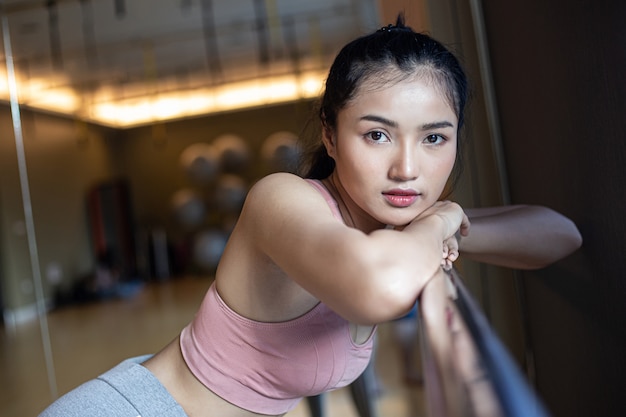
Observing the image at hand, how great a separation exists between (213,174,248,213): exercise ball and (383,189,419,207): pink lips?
119 inches

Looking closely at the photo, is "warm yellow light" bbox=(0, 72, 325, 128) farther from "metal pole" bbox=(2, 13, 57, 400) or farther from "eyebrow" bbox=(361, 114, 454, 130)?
"eyebrow" bbox=(361, 114, 454, 130)

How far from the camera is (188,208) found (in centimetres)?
356

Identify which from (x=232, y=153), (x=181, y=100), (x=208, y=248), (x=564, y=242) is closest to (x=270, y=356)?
(x=564, y=242)

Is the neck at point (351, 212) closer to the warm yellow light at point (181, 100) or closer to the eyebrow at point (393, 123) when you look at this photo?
the eyebrow at point (393, 123)

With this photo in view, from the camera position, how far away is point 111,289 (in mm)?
3430

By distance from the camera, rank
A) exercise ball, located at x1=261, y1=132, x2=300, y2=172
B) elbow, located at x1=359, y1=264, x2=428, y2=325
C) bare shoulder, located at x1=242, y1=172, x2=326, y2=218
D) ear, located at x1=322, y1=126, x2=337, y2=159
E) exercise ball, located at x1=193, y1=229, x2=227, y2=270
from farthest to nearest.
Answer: exercise ball, located at x1=261, y1=132, x2=300, y2=172 → exercise ball, located at x1=193, y1=229, x2=227, y2=270 → ear, located at x1=322, y1=126, x2=337, y2=159 → bare shoulder, located at x1=242, y1=172, x2=326, y2=218 → elbow, located at x1=359, y1=264, x2=428, y2=325

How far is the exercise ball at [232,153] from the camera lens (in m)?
3.63

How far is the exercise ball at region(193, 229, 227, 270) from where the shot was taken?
11.1 feet

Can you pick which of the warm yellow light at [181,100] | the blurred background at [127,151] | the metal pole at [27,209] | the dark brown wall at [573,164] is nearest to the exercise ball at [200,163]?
the blurred background at [127,151]

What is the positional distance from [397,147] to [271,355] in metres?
0.30

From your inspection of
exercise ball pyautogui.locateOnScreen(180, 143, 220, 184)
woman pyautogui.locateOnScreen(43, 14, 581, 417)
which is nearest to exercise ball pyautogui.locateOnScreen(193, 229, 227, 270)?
exercise ball pyautogui.locateOnScreen(180, 143, 220, 184)

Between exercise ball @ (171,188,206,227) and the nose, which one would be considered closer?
the nose

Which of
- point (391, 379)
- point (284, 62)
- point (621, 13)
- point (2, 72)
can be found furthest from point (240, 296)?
point (284, 62)

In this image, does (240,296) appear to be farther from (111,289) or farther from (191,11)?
(191,11)
